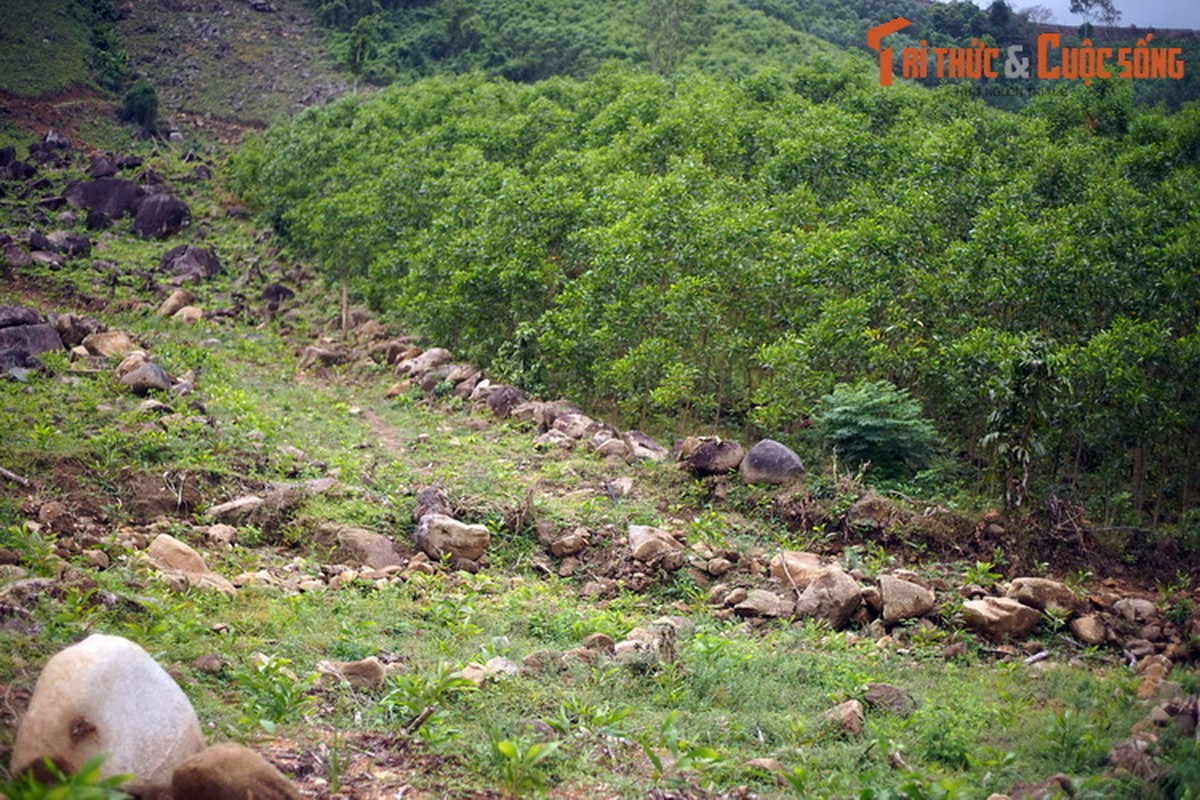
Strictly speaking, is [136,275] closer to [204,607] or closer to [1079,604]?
[204,607]

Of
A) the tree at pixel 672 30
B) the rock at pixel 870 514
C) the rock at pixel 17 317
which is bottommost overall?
the rock at pixel 870 514

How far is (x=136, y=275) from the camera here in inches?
1105

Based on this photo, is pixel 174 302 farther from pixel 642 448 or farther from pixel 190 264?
pixel 642 448

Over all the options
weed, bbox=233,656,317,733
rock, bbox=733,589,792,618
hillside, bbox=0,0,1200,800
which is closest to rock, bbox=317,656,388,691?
hillside, bbox=0,0,1200,800

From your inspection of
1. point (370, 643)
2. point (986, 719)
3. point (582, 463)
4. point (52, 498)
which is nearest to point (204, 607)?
point (370, 643)

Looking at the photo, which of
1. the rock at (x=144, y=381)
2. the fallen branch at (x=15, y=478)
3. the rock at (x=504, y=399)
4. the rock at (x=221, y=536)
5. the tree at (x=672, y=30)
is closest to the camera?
the rock at (x=221, y=536)

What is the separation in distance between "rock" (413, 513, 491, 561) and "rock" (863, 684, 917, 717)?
170 inches

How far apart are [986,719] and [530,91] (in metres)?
33.6

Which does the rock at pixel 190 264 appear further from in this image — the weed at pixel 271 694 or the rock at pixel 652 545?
the weed at pixel 271 694

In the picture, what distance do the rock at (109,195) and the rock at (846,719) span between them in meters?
35.9

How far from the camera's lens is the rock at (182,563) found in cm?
737

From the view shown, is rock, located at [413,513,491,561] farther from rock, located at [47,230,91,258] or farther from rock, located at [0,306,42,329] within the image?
A: rock, located at [47,230,91,258]

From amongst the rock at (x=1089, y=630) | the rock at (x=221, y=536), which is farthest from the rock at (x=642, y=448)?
the rock at (x=1089, y=630)

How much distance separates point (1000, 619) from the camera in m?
8.32
